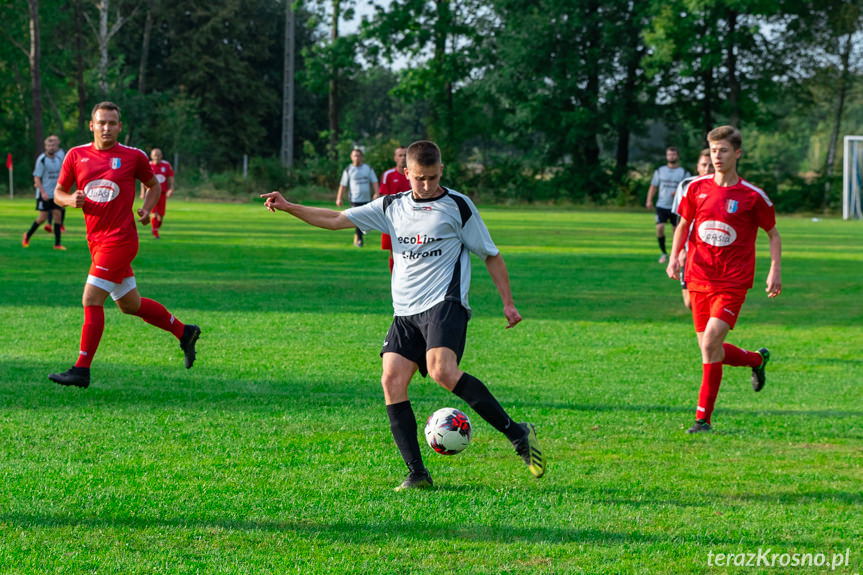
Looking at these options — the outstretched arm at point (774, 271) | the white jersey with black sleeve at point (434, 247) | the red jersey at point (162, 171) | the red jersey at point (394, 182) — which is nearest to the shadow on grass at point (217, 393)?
the outstretched arm at point (774, 271)

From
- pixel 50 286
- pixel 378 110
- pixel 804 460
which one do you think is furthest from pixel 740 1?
pixel 378 110

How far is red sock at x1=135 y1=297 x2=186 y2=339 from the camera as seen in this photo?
8.62m

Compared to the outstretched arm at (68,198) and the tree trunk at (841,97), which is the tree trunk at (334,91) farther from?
the outstretched arm at (68,198)

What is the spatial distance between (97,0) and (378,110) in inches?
1635

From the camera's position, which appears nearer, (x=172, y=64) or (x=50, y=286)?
(x=50, y=286)

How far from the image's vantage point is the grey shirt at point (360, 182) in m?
22.3

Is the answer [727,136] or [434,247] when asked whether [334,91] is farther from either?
[434,247]

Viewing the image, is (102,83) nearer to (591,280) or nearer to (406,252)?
(591,280)

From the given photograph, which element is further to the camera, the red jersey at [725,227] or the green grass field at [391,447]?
the red jersey at [725,227]

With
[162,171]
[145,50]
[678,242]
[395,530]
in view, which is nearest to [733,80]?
[162,171]

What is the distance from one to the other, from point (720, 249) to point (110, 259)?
443 cm

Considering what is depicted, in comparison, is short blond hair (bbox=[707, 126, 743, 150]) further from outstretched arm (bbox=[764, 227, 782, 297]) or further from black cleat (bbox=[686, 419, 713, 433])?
black cleat (bbox=[686, 419, 713, 433])

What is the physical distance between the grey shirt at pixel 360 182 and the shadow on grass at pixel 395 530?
1757 cm

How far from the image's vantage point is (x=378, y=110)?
326ft
